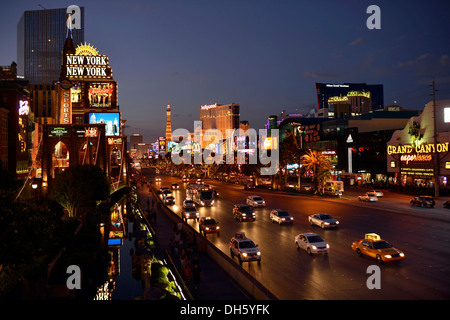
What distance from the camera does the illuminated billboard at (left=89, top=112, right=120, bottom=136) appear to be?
285 feet

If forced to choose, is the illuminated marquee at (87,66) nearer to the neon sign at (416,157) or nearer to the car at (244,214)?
the car at (244,214)

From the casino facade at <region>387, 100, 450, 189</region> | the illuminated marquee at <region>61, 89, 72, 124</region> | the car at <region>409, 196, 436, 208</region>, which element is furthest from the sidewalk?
the illuminated marquee at <region>61, 89, 72, 124</region>

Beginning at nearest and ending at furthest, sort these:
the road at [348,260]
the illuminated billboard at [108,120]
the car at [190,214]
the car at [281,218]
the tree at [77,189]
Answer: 1. the road at [348,260]
2. the car at [281,218]
3. the tree at [77,189]
4. the car at [190,214]
5. the illuminated billboard at [108,120]

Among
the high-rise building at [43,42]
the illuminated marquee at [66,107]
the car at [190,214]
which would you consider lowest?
the car at [190,214]

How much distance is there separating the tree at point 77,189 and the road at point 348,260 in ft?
35.1

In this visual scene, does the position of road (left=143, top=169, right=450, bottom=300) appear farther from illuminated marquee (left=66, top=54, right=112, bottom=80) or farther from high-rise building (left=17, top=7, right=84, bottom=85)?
high-rise building (left=17, top=7, right=84, bottom=85)

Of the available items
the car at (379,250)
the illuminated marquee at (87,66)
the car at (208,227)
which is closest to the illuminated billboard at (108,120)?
the illuminated marquee at (87,66)

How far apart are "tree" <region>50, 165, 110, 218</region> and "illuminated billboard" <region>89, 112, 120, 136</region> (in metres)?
52.3

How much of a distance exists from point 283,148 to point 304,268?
4605 cm

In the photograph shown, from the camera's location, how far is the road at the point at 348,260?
51.2ft

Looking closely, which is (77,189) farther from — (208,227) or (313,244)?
(313,244)

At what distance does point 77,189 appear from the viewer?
34.7 meters

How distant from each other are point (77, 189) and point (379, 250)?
2692cm
